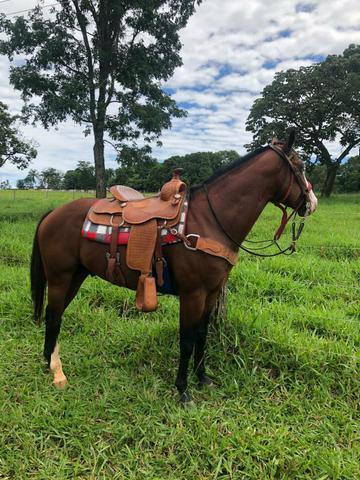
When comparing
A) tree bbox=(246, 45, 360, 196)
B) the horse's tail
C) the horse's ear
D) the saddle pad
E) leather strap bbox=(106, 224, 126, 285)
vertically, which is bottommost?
the horse's tail

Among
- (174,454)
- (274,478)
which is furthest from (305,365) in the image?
(174,454)

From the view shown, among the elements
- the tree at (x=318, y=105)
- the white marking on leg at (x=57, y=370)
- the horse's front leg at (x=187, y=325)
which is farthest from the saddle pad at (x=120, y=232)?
the tree at (x=318, y=105)

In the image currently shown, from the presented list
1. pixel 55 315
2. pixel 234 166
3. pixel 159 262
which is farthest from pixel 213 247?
pixel 55 315

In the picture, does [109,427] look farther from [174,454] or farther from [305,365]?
[305,365]

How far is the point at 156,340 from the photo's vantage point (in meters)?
3.32

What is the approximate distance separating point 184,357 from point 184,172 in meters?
1.46

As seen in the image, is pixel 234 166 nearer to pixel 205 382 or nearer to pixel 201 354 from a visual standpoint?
pixel 201 354

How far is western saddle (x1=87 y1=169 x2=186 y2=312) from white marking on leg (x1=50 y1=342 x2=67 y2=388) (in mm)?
947

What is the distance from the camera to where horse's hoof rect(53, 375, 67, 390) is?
9.34 ft

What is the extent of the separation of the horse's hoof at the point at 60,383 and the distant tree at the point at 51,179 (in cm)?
9466

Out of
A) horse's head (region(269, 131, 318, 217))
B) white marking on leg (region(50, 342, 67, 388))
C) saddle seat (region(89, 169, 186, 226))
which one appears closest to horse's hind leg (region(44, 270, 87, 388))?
white marking on leg (region(50, 342, 67, 388))

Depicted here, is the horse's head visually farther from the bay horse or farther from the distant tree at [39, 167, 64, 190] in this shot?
the distant tree at [39, 167, 64, 190]

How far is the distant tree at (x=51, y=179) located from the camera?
90994 millimetres

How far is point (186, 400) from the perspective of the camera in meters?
2.66
